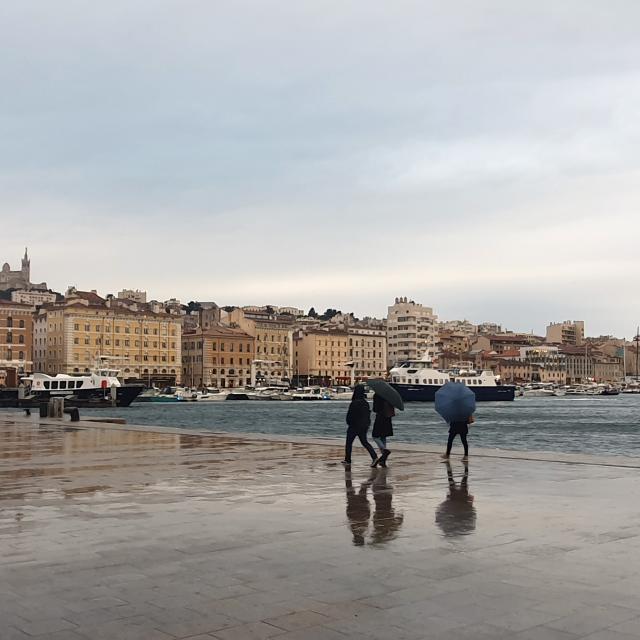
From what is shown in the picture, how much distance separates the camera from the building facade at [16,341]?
136 m

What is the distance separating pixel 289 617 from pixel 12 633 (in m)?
1.72

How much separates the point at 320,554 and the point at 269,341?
163121mm

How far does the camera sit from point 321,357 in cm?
17662

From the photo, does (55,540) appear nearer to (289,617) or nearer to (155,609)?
(155,609)

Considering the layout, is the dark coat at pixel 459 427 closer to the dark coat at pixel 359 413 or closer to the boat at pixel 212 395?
the dark coat at pixel 359 413

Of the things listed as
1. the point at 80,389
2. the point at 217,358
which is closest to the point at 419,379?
the point at 80,389

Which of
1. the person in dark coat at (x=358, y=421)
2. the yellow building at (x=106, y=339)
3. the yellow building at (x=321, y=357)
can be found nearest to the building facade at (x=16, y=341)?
the yellow building at (x=106, y=339)

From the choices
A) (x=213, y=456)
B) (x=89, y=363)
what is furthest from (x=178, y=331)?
(x=213, y=456)

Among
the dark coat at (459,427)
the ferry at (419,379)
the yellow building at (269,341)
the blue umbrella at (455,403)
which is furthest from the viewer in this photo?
the yellow building at (269,341)

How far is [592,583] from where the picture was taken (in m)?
6.61

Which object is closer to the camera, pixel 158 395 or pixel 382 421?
pixel 382 421

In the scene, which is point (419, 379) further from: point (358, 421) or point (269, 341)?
point (358, 421)

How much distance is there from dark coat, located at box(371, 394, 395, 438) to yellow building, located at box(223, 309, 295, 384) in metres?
148

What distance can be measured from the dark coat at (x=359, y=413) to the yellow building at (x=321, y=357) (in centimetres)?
15809
